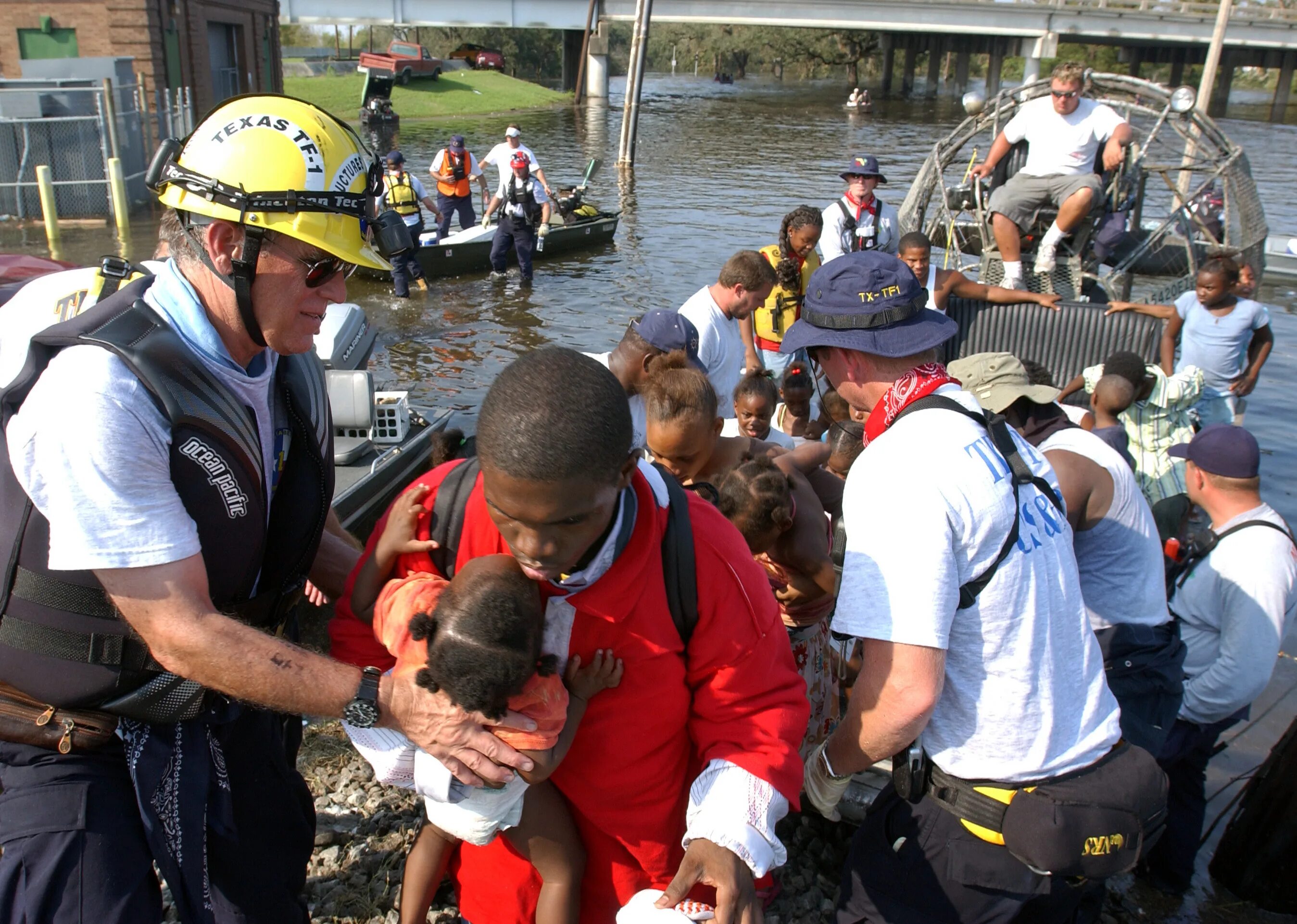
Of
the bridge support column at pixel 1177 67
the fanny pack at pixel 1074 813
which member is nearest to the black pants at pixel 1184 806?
the fanny pack at pixel 1074 813

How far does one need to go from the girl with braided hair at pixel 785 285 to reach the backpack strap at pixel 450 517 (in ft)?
19.5

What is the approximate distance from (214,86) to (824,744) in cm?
3018

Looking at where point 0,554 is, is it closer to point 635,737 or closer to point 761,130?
point 635,737

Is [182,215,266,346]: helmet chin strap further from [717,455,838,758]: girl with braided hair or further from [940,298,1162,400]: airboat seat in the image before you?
[940,298,1162,400]: airboat seat

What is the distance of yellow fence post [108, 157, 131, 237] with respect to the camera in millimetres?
16625

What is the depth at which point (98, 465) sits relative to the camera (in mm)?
1919

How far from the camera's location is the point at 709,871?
6.66 feet

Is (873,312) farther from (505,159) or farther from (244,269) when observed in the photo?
(505,159)

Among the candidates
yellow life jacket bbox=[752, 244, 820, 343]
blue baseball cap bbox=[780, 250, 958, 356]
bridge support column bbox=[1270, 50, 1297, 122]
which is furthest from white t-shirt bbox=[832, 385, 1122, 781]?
bridge support column bbox=[1270, 50, 1297, 122]

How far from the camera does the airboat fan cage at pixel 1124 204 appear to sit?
9.45 meters

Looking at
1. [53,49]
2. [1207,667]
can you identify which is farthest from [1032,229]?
[53,49]

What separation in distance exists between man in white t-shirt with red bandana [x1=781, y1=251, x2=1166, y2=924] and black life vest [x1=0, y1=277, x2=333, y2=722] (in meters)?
1.44

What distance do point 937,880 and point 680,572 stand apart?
109 centimetres

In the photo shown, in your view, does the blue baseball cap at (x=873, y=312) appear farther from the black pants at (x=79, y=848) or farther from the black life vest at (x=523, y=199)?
the black life vest at (x=523, y=199)
